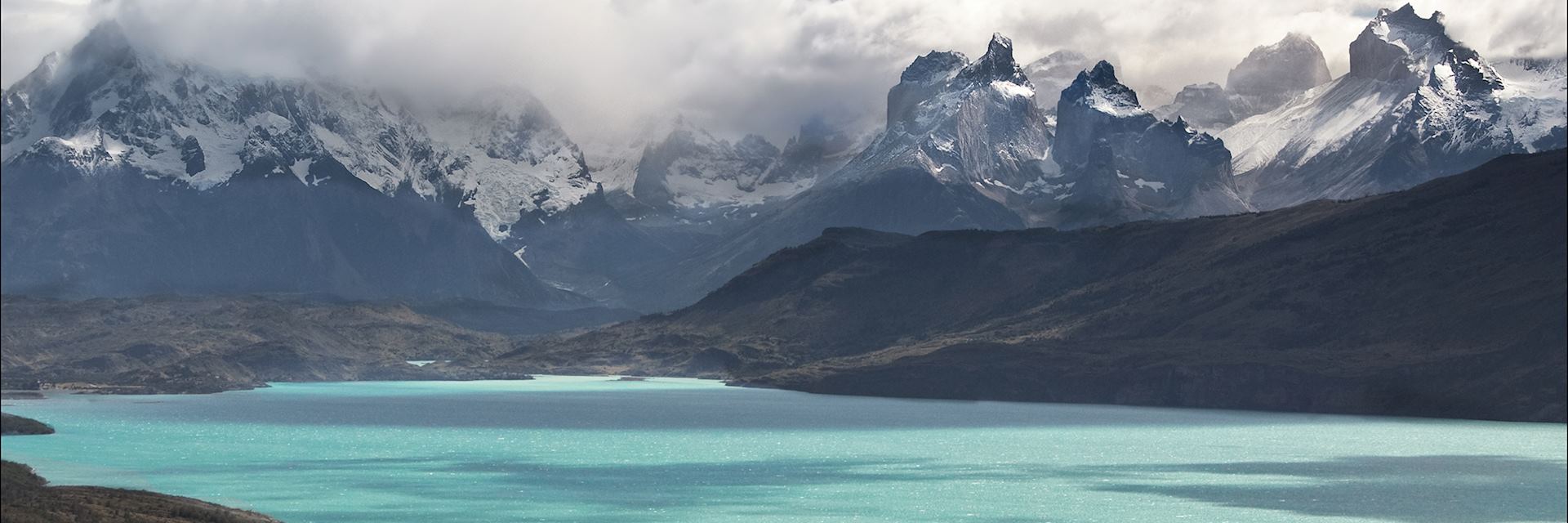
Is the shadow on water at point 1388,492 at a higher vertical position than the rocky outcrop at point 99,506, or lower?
higher

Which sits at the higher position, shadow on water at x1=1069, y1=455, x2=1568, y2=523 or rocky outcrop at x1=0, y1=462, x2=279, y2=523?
shadow on water at x1=1069, y1=455, x2=1568, y2=523

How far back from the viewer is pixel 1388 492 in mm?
177500

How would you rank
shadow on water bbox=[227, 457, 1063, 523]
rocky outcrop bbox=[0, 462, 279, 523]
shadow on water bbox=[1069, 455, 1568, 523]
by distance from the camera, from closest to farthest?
rocky outcrop bbox=[0, 462, 279, 523] → shadow on water bbox=[227, 457, 1063, 523] → shadow on water bbox=[1069, 455, 1568, 523]

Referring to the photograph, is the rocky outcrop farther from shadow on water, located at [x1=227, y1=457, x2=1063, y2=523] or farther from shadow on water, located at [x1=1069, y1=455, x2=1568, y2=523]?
shadow on water, located at [x1=1069, y1=455, x2=1568, y2=523]

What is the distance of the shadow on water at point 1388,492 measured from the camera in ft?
526

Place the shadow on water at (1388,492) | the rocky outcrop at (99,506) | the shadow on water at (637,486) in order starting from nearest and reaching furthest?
the rocky outcrop at (99,506)
the shadow on water at (637,486)
the shadow on water at (1388,492)

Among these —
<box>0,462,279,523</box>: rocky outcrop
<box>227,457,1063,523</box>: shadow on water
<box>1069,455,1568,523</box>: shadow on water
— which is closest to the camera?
<box>0,462,279,523</box>: rocky outcrop

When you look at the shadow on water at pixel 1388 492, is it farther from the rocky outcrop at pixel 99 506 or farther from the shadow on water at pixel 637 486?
the rocky outcrop at pixel 99 506

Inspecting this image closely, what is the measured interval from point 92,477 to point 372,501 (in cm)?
2768

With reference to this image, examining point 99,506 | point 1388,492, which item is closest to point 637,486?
point 99,506

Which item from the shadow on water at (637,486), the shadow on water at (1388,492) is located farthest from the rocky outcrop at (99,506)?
the shadow on water at (1388,492)

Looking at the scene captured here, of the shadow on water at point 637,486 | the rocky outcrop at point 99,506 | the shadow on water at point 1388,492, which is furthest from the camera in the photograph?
the shadow on water at point 1388,492

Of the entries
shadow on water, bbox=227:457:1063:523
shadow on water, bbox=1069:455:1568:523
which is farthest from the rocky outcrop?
shadow on water, bbox=1069:455:1568:523

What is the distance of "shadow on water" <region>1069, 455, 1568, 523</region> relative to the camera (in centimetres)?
16025
